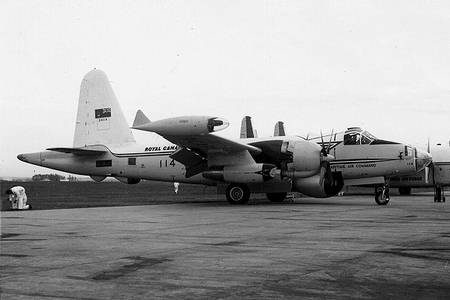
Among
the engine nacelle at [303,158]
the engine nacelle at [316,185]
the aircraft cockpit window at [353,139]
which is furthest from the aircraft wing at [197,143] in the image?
the aircraft cockpit window at [353,139]

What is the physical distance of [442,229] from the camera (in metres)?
12.9

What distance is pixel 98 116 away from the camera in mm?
31203

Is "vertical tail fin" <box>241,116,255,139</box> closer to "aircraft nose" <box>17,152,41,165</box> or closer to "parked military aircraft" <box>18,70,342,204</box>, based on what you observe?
"parked military aircraft" <box>18,70,342,204</box>

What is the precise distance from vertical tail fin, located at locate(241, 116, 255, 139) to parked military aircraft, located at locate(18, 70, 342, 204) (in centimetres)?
639

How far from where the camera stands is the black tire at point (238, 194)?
26.0 metres

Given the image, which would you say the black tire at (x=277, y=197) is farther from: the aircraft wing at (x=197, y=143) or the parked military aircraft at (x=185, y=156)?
the aircraft wing at (x=197, y=143)

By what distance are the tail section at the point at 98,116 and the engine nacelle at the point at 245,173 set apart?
721 centimetres

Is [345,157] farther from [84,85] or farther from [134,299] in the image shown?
[134,299]

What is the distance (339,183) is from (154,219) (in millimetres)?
12536

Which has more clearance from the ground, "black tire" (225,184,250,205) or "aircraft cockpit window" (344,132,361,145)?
"aircraft cockpit window" (344,132,361,145)

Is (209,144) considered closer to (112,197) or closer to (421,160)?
(421,160)

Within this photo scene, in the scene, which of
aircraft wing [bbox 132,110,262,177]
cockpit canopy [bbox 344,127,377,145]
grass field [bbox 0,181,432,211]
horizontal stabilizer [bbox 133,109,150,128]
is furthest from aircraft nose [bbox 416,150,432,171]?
horizontal stabilizer [bbox 133,109,150,128]

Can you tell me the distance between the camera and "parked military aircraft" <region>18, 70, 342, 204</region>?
79.1ft

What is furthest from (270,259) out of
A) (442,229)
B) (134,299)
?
(442,229)
